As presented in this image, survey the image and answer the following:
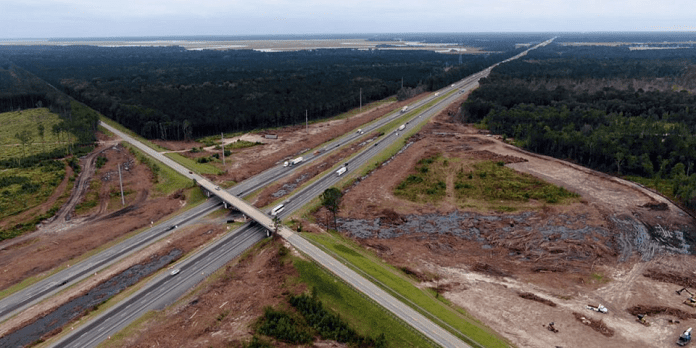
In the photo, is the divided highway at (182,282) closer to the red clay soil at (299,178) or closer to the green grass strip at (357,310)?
the green grass strip at (357,310)

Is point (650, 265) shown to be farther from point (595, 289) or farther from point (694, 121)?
point (694, 121)

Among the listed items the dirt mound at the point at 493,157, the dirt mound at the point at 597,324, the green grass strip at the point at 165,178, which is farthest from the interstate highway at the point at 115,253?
the dirt mound at the point at 597,324

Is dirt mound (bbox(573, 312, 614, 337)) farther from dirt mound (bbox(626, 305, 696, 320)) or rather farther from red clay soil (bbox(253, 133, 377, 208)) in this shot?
red clay soil (bbox(253, 133, 377, 208))

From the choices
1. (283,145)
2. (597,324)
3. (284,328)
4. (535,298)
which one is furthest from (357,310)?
(283,145)

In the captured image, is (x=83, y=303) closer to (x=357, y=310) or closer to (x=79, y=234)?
(x=79, y=234)

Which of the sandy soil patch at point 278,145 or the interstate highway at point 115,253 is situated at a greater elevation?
the sandy soil patch at point 278,145

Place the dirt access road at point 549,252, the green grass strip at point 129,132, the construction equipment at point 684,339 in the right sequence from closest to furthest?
the construction equipment at point 684,339
the dirt access road at point 549,252
the green grass strip at point 129,132

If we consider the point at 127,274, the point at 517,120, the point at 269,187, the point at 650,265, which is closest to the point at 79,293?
the point at 127,274
